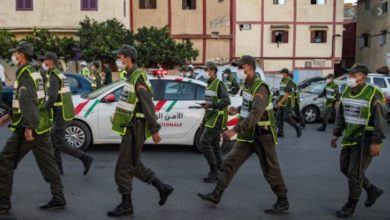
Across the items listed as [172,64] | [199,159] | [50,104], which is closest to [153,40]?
[172,64]

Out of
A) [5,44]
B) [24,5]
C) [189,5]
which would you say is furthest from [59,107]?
[189,5]

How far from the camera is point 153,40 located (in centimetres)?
2503

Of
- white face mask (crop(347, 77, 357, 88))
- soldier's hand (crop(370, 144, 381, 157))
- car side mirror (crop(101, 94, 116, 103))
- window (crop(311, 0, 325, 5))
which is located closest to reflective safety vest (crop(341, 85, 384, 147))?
white face mask (crop(347, 77, 357, 88))

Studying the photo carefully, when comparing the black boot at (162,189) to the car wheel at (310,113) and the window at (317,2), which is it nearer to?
the car wheel at (310,113)

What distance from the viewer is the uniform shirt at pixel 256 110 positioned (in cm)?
551

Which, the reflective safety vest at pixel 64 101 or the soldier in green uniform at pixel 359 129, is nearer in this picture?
the soldier in green uniform at pixel 359 129

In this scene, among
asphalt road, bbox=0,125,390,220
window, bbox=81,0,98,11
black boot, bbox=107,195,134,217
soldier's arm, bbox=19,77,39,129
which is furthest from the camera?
window, bbox=81,0,98,11

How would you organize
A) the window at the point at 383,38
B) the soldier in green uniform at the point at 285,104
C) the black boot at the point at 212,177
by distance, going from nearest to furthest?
the black boot at the point at 212,177, the soldier in green uniform at the point at 285,104, the window at the point at 383,38

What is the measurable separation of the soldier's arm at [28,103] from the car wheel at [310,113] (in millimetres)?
11655

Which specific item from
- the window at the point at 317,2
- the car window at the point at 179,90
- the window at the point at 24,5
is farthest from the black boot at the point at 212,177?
the window at the point at 317,2

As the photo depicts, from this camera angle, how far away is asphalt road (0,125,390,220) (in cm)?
584

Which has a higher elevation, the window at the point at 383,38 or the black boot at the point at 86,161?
the window at the point at 383,38

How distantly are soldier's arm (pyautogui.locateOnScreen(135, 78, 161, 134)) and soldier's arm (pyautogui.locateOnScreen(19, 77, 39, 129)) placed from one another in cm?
112

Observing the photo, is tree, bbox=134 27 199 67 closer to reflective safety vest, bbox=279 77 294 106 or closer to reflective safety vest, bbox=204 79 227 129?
reflective safety vest, bbox=279 77 294 106
